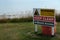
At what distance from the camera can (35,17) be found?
821cm

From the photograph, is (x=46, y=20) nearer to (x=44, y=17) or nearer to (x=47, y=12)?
(x=44, y=17)

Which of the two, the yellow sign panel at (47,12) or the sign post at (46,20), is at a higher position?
the yellow sign panel at (47,12)

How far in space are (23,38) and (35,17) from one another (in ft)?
4.27

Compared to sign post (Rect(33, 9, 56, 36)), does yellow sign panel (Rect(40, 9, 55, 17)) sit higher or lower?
higher

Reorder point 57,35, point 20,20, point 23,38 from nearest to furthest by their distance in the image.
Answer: point 23,38 → point 57,35 → point 20,20

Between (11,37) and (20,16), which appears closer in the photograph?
(11,37)

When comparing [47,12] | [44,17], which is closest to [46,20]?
[44,17]

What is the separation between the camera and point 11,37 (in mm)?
7484

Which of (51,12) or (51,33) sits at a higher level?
(51,12)

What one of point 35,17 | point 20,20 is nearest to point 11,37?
point 35,17

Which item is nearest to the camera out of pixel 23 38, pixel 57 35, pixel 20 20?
pixel 23 38

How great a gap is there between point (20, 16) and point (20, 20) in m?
0.60

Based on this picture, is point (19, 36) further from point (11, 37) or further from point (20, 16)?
point (20, 16)

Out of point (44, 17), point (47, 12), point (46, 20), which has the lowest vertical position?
point (46, 20)
